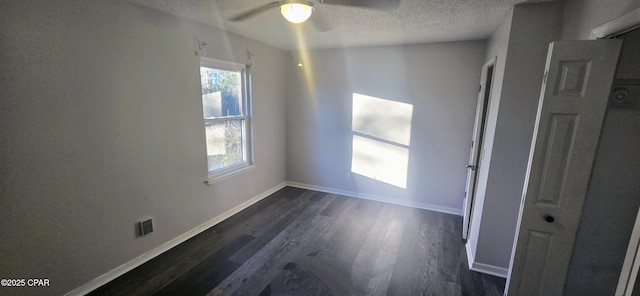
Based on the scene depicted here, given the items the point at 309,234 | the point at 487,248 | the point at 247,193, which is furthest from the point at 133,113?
the point at 487,248

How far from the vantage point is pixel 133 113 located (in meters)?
2.28

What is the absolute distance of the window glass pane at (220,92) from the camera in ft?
9.91

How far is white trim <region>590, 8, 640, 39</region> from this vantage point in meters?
1.15

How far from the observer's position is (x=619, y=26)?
1258 millimetres

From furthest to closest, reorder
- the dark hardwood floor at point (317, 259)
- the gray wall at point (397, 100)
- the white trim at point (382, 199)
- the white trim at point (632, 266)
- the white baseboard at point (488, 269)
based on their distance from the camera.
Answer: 1. the white trim at point (382, 199)
2. the gray wall at point (397, 100)
3. the white baseboard at point (488, 269)
4. the dark hardwood floor at point (317, 259)
5. the white trim at point (632, 266)

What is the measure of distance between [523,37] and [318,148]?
304 centimetres

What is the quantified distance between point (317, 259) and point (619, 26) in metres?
2.62

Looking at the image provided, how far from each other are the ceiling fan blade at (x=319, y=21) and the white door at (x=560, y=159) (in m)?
1.66

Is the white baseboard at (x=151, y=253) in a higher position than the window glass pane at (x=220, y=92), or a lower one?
lower

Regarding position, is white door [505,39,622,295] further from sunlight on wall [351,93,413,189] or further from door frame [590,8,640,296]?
sunlight on wall [351,93,413,189]

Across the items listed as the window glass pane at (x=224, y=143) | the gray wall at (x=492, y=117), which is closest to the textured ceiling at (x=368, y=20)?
the gray wall at (x=492, y=117)

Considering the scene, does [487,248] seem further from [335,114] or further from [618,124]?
[335,114]

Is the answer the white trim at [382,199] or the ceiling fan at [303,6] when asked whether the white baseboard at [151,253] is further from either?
the ceiling fan at [303,6]

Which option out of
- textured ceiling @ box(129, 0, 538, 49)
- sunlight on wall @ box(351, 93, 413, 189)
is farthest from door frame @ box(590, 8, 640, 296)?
sunlight on wall @ box(351, 93, 413, 189)
